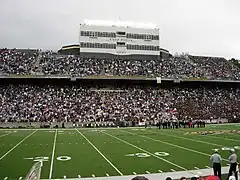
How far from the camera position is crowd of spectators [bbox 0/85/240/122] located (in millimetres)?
45125

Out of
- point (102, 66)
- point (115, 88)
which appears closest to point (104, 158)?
point (115, 88)

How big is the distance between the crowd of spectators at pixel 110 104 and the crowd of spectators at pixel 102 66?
238 centimetres

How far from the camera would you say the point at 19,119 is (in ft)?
142

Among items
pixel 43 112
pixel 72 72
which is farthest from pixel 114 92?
pixel 43 112

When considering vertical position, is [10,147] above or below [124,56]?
below

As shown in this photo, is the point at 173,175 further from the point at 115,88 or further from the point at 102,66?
the point at 102,66

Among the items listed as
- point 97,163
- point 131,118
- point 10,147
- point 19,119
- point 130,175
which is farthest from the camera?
point 131,118

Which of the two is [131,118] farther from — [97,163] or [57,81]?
[97,163]

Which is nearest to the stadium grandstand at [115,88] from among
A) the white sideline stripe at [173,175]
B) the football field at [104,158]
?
the football field at [104,158]

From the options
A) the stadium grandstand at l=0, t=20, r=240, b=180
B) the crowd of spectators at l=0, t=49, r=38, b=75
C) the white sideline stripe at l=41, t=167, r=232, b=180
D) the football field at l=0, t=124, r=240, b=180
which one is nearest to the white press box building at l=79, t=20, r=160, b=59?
the stadium grandstand at l=0, t=20, r=240, b=180

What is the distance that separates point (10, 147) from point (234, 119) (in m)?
37.0

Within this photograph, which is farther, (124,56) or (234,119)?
(124,56)

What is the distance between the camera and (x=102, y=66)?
2172 inches

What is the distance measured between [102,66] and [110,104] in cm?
874
